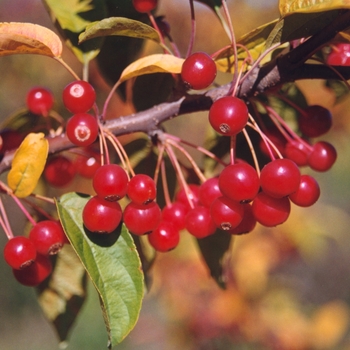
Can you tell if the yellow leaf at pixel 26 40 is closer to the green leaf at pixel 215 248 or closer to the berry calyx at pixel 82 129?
the berry calyx at pixel 82 129

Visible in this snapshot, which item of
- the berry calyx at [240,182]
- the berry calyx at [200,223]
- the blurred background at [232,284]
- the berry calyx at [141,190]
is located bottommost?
the blurred background at [232,284]

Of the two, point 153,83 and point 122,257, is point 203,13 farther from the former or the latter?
point 122,257

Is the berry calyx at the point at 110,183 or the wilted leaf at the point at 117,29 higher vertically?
the wilted leaf at the point at 117,29

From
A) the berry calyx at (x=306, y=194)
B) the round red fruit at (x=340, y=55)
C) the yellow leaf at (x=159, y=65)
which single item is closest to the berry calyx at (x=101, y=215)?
the yellow leaf at (x=159, y=65)

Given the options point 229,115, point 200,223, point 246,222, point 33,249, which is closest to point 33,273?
point 33,249

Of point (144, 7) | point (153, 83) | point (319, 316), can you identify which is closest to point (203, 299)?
point (319, 316)

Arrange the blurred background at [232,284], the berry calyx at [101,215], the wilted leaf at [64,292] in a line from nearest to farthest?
1. the berry calyx at [101,215]
2. the wilted leaf at [64,292]
3. the blurred background at [232,284]

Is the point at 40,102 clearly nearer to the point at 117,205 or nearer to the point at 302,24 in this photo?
the point at 117,205
